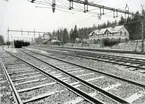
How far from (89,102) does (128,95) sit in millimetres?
1362

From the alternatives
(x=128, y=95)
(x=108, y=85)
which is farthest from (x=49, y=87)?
(x=128, y=95)

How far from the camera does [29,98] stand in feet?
12.1

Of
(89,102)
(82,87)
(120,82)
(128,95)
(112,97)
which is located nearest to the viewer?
(89,102)

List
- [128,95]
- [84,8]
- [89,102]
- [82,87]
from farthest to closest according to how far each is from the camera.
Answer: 1. [84,8]
2. [82,87]
3. [128,95]
4. [89,102]

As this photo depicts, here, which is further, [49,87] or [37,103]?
[49,87]

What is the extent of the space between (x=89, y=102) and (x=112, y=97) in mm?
732

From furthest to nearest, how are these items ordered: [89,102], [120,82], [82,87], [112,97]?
[120,82] < [82,87] < [112,97] < [89,102]

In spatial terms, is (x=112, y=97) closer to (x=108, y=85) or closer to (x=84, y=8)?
(x=108, y=85)

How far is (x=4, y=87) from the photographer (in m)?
4.55

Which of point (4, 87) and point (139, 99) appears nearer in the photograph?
point (139, 99)

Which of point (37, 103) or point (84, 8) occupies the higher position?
point (84, 8)

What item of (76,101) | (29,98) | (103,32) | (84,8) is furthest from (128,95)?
(103,32)

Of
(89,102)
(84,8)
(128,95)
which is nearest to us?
(89,102)

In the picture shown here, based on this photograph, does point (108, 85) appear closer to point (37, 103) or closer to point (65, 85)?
point (65, 85)
